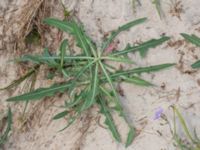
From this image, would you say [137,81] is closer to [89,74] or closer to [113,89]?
[113,89]

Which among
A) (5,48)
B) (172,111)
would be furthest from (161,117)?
(5,48)

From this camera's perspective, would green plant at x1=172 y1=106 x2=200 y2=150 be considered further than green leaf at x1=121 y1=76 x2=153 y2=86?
No

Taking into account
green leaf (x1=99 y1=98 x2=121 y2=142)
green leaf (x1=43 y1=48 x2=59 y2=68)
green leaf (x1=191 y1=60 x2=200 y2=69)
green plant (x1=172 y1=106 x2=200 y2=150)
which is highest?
green leaf (x1=43 y1=48 x2=59 y2=68)

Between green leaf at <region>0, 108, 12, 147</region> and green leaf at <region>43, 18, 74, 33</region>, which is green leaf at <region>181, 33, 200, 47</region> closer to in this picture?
green leaf at <region>43, 18, 74, 33</region>

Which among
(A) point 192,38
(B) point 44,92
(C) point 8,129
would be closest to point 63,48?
(B) point 44,92

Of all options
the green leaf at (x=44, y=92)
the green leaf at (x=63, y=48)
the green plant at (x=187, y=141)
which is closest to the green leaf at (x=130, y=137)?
the green plant at (x=187, y=141)

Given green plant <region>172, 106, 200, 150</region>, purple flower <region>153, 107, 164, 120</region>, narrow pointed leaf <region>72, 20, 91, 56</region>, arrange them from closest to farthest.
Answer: green plant <region>172, 106, 200, 150</region> → purple flower <region>153, 107, 164, 120</region> → narrow pointed leaf <region>72, 20, 91, 56</region>

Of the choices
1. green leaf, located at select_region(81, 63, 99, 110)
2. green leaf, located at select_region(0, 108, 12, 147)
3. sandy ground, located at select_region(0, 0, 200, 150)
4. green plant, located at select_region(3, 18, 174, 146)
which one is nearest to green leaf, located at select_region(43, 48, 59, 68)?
green plant, located at select_region(3, 18, 174, 146)
